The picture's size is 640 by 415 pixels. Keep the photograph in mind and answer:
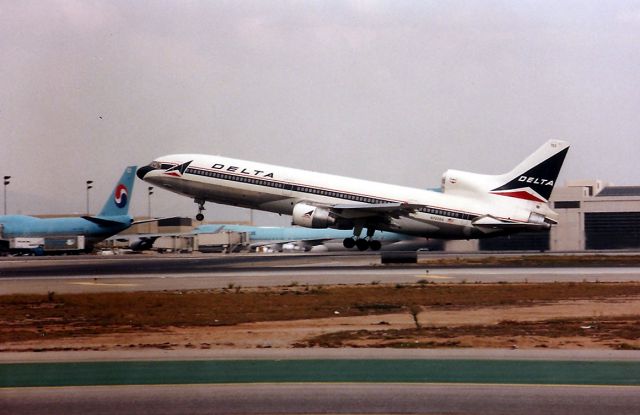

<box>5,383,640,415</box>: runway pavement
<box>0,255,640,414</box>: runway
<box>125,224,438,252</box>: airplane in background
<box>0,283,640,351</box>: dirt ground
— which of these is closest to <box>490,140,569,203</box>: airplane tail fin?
→ <box>125,224,438,252</box>: airplane in background

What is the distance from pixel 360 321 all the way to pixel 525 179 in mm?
33354

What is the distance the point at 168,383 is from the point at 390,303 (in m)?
14.0

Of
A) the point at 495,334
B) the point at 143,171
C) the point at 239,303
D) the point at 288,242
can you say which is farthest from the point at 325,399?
the point at 288,242

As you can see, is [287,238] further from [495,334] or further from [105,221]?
[495,334]

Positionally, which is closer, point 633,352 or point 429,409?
point 429,409

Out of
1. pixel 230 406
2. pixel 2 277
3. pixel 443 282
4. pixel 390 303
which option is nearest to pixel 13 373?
pixel 230 406

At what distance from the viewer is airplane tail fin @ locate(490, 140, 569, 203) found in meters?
52.5

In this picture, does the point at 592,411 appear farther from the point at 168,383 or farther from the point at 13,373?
the point at 13,373

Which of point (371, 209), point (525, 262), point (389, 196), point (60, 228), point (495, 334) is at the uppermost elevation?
point (389, 196)

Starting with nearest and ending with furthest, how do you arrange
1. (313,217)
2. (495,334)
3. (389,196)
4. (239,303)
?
(495,334)
(239,303)
(313,217)
(389,196)

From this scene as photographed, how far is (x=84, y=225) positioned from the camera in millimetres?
77125

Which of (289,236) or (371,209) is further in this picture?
(289,236)

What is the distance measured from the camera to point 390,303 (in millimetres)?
26203

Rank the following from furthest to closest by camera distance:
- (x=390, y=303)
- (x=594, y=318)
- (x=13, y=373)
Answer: (x=390, y=303) < (x=594, y=318) < (x=13, y=373)
